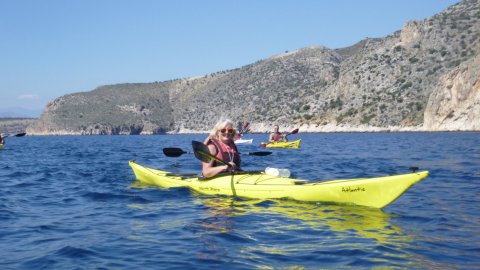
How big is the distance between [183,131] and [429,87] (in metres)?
86.0

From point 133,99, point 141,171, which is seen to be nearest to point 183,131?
point 133,99

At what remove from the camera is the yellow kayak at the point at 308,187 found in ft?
30.0

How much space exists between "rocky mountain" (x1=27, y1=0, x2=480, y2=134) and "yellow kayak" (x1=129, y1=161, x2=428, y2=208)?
5795 cm

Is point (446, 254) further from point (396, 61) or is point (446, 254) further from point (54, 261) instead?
point (396, 61)

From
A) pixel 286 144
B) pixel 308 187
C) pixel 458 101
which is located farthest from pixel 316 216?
pixel 458 101

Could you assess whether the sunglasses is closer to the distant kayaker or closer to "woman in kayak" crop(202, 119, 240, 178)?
"woman in kayak" crop(202, 119, 240, 178)

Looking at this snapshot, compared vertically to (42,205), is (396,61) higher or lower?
higher

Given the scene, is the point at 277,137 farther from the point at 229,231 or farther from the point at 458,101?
the point at 458,101

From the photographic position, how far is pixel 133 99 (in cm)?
17638

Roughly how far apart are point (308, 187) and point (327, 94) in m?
98.8

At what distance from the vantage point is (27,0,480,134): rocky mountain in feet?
244

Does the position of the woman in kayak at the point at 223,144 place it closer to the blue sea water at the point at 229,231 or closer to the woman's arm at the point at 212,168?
the woman's arm at the point at 212,168

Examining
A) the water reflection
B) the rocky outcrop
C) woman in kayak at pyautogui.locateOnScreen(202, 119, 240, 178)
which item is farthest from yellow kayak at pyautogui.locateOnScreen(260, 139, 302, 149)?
the rocky outcrop

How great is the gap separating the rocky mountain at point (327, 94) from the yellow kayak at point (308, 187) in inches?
2281
